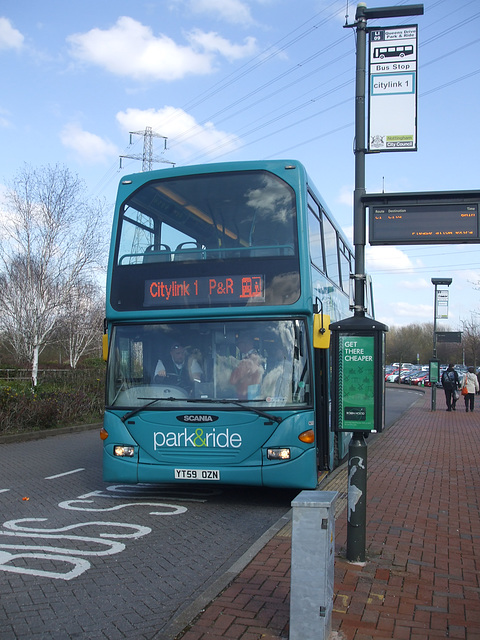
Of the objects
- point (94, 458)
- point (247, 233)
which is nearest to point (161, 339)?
point (247, 233)

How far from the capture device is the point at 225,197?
→ 8258 millimetres

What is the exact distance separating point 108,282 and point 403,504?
4576 mm

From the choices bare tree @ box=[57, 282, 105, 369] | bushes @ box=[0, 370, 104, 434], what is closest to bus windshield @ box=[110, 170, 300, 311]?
bushes @ box=[0, 370, 104, 434]

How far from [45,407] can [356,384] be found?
40.4 feet

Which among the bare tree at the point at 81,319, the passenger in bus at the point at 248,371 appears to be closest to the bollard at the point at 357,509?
the passenger in bus at the point at 248,371

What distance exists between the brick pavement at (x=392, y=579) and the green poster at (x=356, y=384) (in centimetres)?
116

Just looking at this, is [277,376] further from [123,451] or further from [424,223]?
[424,223]

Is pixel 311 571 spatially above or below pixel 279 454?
below

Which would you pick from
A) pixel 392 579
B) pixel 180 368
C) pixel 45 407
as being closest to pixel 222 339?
pixel 180 368

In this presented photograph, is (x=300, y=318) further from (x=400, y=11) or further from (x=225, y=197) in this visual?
(x=400, y=11)

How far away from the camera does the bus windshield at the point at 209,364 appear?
25.3 feet

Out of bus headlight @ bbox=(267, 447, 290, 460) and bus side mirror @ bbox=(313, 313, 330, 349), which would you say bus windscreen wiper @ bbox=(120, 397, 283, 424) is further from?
bus side mirror @ bbox=(313, 313, 330, 349)

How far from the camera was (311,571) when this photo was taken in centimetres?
383

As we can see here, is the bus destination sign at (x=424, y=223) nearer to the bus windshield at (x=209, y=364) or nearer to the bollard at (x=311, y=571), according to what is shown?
the bus windshield at (x=209, y=364)
